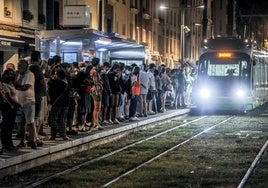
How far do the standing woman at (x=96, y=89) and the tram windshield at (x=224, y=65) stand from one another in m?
13.4

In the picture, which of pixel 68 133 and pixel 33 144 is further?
pixel 68 133

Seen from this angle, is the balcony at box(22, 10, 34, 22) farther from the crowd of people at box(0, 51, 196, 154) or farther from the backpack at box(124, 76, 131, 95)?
the backpack at box(124, 76, 131, 95)

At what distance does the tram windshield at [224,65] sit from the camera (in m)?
32.7

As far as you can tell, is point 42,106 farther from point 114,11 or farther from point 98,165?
point 114,11

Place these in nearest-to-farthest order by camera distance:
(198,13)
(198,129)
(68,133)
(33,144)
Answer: (33,144)
(68,133)
(198,129)
(198,13)

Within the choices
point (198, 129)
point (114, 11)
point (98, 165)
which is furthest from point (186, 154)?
point (114, 11)

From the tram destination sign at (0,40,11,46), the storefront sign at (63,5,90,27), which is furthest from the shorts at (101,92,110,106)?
the tram destination sign at (0,40,11,46)

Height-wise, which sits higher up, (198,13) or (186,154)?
(198,13)

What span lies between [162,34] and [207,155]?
160 ft

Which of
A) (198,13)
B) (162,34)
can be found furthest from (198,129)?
(198,13)

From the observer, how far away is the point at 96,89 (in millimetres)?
20141

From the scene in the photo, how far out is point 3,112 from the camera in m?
14.5

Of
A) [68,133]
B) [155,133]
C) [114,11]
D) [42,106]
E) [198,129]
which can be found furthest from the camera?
[114,11]

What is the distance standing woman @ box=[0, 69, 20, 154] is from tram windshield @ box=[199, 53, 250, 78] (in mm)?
19170
